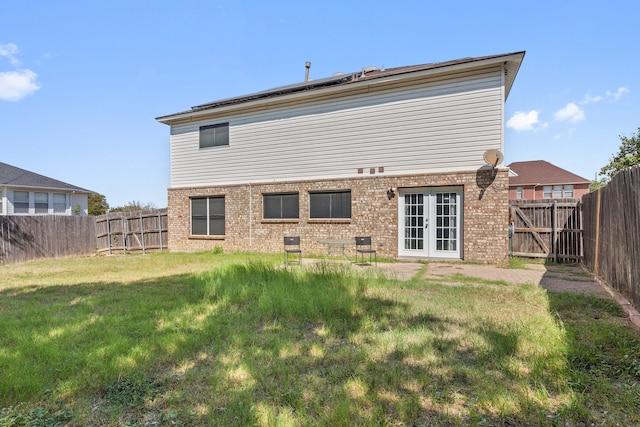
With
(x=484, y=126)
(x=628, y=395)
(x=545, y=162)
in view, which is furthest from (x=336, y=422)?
(x=545, y=162)

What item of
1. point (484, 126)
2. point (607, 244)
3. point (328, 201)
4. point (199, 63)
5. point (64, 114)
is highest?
point (199, 63)

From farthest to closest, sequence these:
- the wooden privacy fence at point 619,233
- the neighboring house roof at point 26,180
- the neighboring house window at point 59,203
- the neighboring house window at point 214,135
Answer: the neighboring house window at point 59,203
the neighboring house roof at point 26,180
the neighboring house window at point 214,135
the wooden privacy fence at point 619,233

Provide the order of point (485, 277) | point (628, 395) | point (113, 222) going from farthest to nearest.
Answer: point (113, 222) < point (485, 277) < point (628, 395)

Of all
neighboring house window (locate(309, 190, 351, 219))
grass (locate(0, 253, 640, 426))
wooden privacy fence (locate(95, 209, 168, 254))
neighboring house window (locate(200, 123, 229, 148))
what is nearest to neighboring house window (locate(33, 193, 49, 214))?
wooden privacy fence (locate(95, 209, 168, 254))

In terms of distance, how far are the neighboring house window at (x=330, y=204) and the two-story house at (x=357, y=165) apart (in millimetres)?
38

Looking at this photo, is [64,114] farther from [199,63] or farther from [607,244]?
[607,244]

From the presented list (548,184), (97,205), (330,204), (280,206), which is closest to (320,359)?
(330,204)

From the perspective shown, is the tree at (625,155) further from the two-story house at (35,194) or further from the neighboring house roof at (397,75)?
the two-story house at (35,194)

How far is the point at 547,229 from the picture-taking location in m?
10.3

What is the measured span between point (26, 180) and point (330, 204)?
22.8 metres

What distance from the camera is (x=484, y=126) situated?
9242 millimetres

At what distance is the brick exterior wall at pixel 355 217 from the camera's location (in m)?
9.25

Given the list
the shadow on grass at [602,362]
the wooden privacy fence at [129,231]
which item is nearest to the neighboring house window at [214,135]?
the wooden privacy fence at [129,231]

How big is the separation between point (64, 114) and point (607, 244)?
709 inches
